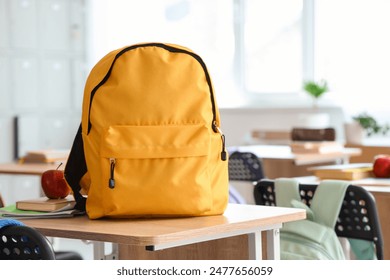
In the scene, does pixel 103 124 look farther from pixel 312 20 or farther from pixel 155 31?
pixel 155 31

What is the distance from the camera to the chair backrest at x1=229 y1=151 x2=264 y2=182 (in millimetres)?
4715

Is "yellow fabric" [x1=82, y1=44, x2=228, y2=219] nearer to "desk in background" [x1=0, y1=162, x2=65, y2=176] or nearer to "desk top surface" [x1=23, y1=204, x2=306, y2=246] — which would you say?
"desk top surface" [x1=23, y1=204, x2=306, y2=246]

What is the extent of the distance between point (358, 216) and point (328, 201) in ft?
0.34

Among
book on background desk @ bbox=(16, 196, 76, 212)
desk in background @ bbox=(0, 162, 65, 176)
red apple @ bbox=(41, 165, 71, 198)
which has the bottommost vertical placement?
desk in background @ bbox=(0, 162, 65, 176)

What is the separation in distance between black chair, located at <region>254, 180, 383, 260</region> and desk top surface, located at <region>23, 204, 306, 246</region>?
403 mm

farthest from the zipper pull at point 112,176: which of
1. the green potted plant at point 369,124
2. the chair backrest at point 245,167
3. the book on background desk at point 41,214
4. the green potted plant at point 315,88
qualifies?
the green potted plant at point 315,88

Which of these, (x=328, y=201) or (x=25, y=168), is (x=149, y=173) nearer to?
(x=328, y=201)

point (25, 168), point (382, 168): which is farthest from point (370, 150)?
point (382, 168)

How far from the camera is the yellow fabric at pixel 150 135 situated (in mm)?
1968

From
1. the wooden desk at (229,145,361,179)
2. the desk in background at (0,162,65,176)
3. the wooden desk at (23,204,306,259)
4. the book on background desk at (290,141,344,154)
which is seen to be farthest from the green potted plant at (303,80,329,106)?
the wooden desk at (23,204,306,259)

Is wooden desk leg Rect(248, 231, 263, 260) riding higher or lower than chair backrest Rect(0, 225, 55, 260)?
lower
